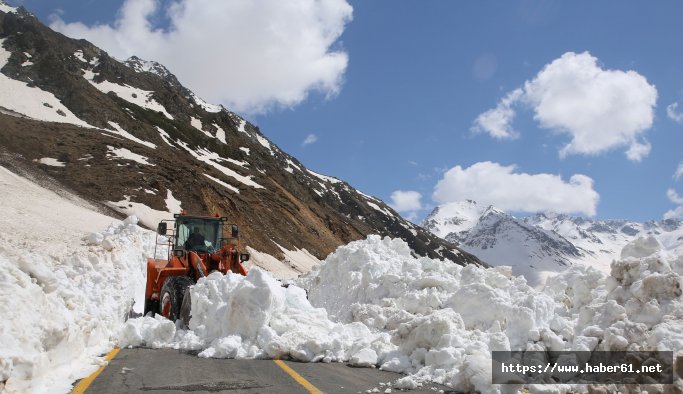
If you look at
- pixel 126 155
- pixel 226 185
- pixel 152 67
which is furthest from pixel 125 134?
pixel 152 67

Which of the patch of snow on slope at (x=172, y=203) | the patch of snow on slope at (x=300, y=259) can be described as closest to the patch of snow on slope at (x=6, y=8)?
the patch of snow on slope at (x=172, y=203)

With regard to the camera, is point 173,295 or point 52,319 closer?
point 52,319

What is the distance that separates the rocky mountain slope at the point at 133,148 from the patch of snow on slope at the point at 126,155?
129mm

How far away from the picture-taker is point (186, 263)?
1243 centimetres

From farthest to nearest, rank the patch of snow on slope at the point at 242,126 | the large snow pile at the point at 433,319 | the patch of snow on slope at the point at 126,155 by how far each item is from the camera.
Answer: the patch of snow on slope at the point at 242,126
the patch of snow on slope at the point at 126,155
the large snow pile at the point at 433,319

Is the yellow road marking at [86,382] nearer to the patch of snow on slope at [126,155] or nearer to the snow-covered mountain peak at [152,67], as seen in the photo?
the patch of snow on slope at [126,155]

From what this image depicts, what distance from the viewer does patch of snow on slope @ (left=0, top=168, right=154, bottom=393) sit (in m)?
5.41

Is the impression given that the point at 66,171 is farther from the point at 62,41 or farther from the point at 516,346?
the point at 62,41

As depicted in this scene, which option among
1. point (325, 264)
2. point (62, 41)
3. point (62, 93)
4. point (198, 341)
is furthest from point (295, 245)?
point (62, 41)

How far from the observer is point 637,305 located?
650 cm

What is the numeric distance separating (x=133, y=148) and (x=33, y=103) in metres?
14.0

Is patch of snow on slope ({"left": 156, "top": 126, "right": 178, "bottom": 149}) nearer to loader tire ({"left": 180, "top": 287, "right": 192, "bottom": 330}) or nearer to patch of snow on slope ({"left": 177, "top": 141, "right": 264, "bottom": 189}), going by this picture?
patch of snow on slope ({"left": 177, "top": 141, "right": 264, "bottom": 189})

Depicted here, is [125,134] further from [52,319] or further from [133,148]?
[52,319]

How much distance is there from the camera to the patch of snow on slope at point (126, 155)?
141ft
